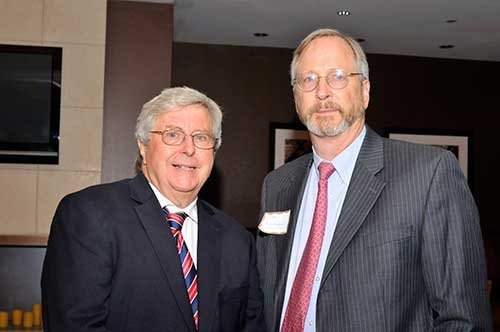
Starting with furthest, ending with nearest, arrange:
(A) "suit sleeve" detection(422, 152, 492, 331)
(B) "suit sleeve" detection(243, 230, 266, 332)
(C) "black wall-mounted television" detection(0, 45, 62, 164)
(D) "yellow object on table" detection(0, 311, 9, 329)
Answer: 1. (C) "black wall-mounted television" detection(0, 45, 62, 164)
2. (D) "yellow object on table" detection(0, 311, 9, 329)
3. (B) "suit sleeve" detection(243, 230, 266, 332)
4. (A) "suit sleeve" detection(422, 152, 492, 331)

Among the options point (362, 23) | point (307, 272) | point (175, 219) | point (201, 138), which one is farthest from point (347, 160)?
point (362, 23)

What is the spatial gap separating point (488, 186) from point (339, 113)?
6316 millimetres

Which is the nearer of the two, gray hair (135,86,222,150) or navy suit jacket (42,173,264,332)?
navy suit jacket (42,173,264,332)

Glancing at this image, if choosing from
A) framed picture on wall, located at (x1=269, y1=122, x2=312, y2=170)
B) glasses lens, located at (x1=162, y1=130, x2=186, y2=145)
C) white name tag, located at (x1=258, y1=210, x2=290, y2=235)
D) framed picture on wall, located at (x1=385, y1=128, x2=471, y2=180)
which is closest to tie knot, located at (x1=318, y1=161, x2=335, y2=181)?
white name tag, located at (x1=258, y1=210, x2=290, y2=235)

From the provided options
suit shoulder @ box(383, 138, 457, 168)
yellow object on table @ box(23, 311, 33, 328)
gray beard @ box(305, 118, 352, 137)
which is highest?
gray beard @ box(305, 118, 352, 137)

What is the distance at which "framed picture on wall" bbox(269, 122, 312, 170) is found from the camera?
24.3 feet

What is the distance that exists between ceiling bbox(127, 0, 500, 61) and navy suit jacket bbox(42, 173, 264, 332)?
3813 mm

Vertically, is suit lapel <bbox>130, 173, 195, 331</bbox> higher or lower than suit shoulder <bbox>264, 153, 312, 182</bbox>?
lower

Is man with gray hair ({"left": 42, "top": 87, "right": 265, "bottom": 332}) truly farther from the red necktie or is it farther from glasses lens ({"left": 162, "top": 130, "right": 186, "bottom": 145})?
the red necktie

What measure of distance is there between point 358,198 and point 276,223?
405 millimetres

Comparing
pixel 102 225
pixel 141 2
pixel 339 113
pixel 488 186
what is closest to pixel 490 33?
pixel 488 186

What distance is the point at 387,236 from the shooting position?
2037mm

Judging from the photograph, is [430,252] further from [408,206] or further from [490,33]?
[490,33]

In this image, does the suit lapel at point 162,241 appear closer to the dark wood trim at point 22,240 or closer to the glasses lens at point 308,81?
the glasses lens at point 308,81
